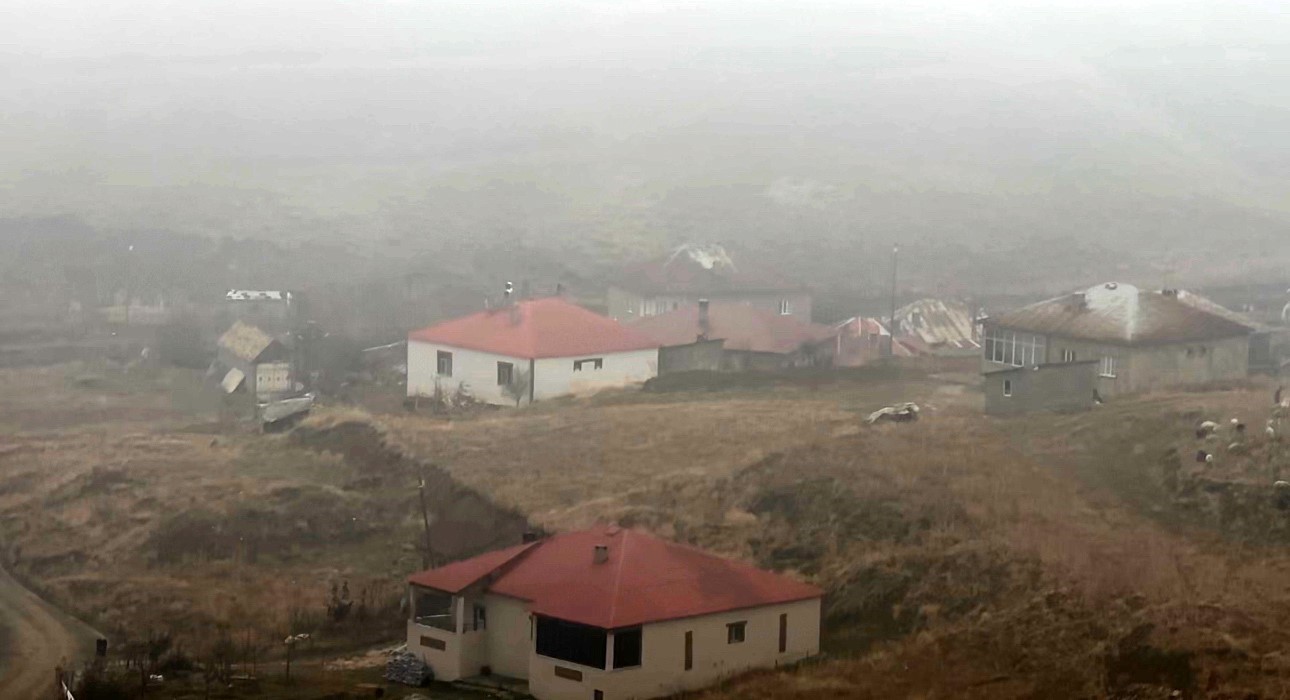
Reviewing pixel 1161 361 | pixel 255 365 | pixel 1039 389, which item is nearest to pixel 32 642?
pixel 1039 389

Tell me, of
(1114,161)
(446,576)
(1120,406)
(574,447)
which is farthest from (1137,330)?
(1114,161)

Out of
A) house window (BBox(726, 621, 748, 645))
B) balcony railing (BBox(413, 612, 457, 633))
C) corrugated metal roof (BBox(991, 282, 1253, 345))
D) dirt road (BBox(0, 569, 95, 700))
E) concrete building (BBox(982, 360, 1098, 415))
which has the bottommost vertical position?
dirt road (BBox(0, 569, 95, 700))

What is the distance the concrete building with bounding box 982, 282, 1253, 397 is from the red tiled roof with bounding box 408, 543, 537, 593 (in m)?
21.4

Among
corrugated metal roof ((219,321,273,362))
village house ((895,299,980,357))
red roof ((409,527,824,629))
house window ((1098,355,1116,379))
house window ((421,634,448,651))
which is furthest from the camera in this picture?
village house ((895,299,980,357))

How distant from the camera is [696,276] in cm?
7169

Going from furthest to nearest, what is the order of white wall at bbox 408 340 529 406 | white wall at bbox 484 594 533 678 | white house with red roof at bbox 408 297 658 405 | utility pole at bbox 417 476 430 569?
white wall at bbox 408 340 529 406
white house with red roof at bbox 408 297 658 405
utility pole at bbox 417 476 430 569
white wall at bbox 484 594 533 678

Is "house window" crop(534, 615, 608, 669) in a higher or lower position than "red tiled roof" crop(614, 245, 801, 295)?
lower

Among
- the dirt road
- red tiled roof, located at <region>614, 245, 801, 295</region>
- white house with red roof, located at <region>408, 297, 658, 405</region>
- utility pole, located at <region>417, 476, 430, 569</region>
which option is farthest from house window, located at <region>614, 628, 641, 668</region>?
red tiled roof, located at <region>614, 245, 801, 295</region>

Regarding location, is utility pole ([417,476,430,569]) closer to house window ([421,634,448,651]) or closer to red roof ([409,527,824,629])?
red roof ([409,527,824,629])

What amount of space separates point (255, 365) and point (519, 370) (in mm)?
12132

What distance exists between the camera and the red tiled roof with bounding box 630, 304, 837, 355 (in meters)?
59.5

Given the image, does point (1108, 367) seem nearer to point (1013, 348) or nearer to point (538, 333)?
point (1013, 348)

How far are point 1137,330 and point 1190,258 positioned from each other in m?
47.9

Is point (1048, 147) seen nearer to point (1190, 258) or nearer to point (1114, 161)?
point (1114, 161)
